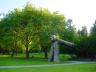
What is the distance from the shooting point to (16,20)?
190 ft

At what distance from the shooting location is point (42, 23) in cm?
5534

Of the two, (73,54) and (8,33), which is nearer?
(73,54)

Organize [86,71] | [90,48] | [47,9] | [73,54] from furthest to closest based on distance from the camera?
[47,9], [73,54], [90,48], [86,71]

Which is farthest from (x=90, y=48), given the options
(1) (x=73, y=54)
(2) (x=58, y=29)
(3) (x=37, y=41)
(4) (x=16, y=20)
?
(4) (x=16, y=20)

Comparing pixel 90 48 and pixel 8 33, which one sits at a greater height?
pixel 8 33

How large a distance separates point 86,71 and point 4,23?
38801 millimetres

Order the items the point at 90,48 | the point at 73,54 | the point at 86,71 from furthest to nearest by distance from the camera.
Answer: the point at 73,54 < the point at 90,48 < the point at 86,71

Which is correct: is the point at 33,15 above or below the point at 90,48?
above

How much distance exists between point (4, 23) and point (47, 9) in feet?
32.2

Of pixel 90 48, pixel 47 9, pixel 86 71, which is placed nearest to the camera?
pixel 86 71

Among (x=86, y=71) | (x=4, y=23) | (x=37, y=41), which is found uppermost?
(x=4, y=23)

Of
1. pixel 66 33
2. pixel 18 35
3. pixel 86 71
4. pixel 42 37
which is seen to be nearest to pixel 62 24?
pixel 66 33

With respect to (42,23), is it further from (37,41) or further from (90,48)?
(90,48)

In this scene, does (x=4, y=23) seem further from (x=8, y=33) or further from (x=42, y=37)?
(x=42, y=37)
